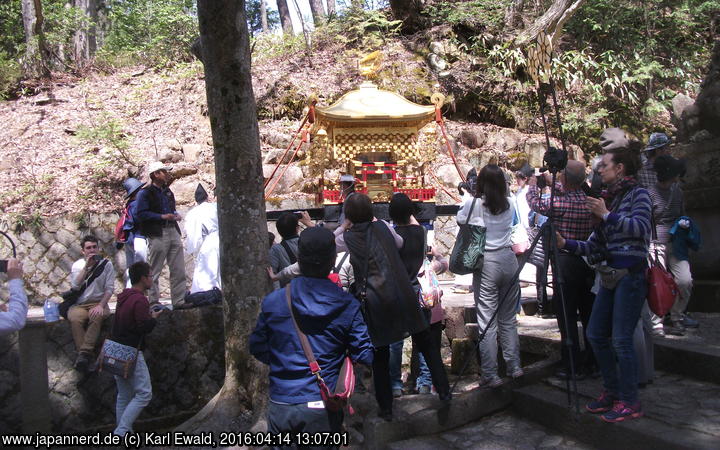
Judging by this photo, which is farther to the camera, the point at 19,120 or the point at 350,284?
the point at 19,120

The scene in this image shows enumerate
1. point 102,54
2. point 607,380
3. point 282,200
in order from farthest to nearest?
1. point 102,54
2. point 282,200
3. point 607,380

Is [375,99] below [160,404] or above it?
above

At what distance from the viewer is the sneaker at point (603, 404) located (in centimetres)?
356

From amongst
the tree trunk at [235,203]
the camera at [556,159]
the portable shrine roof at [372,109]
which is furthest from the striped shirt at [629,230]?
the portable shrine roof at [372,109]

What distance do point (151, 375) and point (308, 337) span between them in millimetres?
3849

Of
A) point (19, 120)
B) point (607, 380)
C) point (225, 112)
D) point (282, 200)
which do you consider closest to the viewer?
Answer: point (607, 380)

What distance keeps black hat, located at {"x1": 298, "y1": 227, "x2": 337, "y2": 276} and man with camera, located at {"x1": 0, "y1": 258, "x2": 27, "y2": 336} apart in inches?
84.0

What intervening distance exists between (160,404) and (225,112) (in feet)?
10.9

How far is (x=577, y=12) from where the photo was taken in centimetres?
1528

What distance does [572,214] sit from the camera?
13.8 feet

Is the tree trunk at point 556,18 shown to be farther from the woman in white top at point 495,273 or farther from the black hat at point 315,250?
the black hat at point 315,250

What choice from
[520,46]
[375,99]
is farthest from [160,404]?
[520,46]

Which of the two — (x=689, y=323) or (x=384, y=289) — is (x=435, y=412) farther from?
(x=689, y=323)

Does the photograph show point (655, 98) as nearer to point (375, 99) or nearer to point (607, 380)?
A: point (375, 99)
